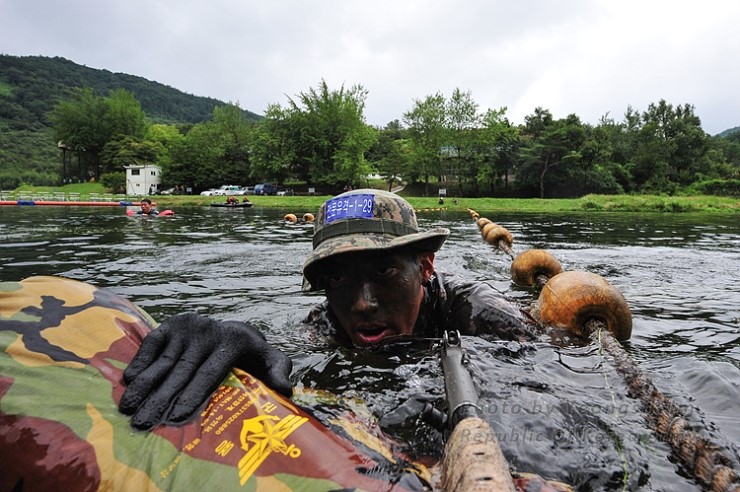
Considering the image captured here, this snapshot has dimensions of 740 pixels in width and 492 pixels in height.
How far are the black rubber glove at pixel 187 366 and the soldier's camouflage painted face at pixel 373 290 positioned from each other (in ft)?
3.22

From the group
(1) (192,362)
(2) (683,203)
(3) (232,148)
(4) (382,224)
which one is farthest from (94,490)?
(3) (232,148)

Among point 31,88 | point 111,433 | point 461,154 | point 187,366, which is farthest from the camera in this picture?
point 31,88

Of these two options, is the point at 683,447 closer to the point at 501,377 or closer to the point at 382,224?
the point at 501,377

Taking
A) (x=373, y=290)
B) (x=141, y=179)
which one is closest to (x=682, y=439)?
(x=373, y=290)

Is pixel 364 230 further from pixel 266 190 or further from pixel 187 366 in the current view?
pixel 266 190

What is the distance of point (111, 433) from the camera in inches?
52.9

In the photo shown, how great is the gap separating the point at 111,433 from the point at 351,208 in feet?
6.85

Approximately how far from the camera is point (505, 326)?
3.48 meters

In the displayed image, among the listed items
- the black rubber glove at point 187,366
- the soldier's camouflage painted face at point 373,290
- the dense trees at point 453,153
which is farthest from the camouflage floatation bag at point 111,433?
the dense trees at point 453,153

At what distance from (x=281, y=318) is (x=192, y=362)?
12.1ft

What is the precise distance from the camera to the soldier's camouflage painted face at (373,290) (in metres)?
2.87

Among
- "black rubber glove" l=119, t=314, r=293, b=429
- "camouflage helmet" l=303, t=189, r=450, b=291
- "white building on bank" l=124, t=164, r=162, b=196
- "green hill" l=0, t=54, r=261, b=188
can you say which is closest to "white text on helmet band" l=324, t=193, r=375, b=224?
"camouflage helmet" l=303, t=189, r=450, b=291

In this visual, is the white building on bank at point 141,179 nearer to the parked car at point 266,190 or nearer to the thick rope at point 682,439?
the parked car at point 266,190

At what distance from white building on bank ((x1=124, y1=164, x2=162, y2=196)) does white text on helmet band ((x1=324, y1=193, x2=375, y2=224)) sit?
73.3 meters
